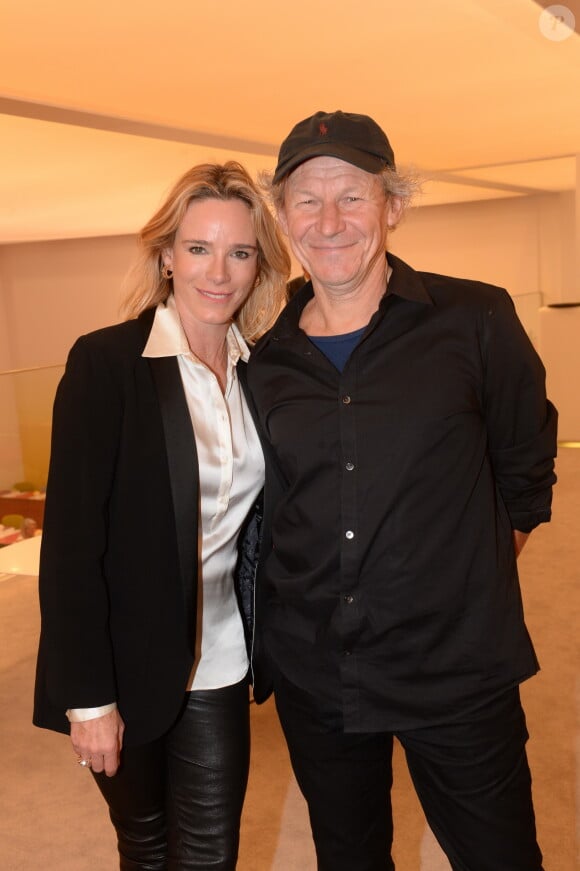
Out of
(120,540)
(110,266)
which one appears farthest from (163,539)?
(110,266)

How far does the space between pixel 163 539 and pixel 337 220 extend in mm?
650

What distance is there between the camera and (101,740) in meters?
1.68

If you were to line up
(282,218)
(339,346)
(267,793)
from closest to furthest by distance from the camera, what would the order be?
(339,346), (282,218), (267,793)

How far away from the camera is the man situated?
1601mm

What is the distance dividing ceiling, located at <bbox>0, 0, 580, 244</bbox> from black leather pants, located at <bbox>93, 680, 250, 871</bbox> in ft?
3.75

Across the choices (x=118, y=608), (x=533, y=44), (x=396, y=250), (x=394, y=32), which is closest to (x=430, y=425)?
(x=118, y=608)

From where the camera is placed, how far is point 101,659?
166cm

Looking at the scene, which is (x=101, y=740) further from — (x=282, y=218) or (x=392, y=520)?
(x=282, y=218)

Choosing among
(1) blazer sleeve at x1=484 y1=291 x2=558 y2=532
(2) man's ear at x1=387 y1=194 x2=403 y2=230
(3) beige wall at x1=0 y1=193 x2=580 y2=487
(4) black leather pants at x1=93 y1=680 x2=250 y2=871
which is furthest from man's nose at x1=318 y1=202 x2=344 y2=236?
(3) beige wall at x1=0 y1=193 x2=580 y2=487

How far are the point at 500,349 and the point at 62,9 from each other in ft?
6.46

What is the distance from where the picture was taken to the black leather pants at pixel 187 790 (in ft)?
5.85

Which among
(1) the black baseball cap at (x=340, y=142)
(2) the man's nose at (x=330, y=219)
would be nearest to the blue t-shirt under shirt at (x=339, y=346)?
(2) the man's nose at (x=330, y=219)

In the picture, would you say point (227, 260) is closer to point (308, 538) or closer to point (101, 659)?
point (308, 538)

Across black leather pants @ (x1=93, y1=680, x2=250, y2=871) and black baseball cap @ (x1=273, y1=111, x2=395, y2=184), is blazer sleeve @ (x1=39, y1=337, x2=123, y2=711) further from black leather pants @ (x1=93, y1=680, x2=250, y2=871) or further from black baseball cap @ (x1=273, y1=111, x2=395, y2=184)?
black baseball cap @ (x1=273, y1=111, x2=395, y2=184)
